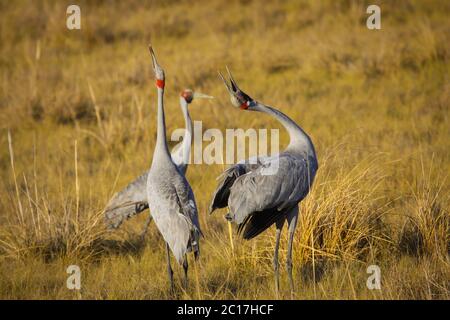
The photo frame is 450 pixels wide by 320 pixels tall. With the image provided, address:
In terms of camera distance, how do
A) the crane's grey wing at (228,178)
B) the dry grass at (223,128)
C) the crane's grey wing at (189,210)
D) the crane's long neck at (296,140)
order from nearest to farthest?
the crane's grey wing at (189,210) → the crane's grey wing at (228,178) → the crane's long neck at (296,140) → the dry grass at (223,128)

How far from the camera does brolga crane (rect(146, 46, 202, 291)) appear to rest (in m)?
4.05

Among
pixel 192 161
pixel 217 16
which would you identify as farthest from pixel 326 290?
pixel 217 16

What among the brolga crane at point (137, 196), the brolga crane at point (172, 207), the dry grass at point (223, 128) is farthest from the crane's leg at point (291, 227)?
the brolga crane at point (137, 196)

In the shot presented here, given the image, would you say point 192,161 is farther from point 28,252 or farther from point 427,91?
point 427,91

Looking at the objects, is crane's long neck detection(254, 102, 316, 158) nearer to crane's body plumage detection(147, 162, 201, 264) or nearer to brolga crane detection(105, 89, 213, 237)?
crane's body plumage detection(147, 162, 201, 264)

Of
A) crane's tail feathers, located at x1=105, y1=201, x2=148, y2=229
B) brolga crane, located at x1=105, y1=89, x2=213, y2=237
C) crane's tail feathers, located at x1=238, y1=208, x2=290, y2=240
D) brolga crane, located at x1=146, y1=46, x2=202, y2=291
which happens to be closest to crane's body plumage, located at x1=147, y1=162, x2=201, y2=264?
brolga crane, located at x1=146, y1=46, x2=202, y2=291

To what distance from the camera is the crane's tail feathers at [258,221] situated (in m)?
4.21

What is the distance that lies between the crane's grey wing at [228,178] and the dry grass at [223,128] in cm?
47

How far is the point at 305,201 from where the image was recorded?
475 centimetres

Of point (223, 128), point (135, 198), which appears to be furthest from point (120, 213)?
point (223, 128)

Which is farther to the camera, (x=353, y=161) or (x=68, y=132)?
(x=68, y=132)

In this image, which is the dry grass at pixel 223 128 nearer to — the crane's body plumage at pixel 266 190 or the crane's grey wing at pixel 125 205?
the crane's grey wing at pixel 125 205

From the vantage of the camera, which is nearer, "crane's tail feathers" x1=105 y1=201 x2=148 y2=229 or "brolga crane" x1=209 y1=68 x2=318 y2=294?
"brolga crane" x1=209 y1=68 x2=318 y2=294
